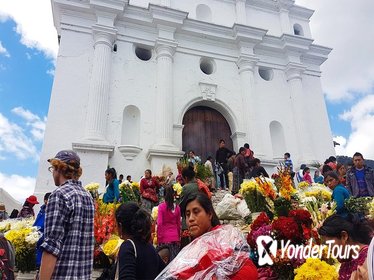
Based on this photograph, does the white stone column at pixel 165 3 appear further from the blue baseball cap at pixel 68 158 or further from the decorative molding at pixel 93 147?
the blue baseball cap at pixel 68 158

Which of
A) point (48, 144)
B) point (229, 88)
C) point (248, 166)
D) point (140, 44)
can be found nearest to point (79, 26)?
point (140, 44)

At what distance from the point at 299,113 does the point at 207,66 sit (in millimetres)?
5434

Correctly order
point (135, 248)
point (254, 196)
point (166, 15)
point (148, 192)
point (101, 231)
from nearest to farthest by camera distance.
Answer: point (135, 248) → point (101, 231) → point (254, 196) → point (148, 192) → point (166, 15)

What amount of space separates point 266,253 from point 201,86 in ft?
38.3

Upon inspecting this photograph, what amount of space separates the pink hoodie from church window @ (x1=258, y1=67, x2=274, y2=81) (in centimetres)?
1281

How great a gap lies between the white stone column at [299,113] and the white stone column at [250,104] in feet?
7.15

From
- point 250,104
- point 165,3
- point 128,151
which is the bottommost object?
point 128,151

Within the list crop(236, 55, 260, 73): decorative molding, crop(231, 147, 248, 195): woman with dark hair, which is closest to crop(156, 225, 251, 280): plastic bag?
crop(231, 147, 248, 195): woman with dark hair

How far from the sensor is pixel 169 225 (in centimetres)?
464

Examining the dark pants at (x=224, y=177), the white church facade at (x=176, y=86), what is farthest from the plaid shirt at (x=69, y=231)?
the dark pants at (x=224, y=177)

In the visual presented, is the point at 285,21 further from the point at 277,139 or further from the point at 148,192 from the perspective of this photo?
the point at 148,192

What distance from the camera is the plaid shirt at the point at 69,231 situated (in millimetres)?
2154

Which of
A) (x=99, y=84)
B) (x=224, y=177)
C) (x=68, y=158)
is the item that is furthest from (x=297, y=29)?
(x=68, y=158)

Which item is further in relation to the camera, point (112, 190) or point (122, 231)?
point (112, 190)
